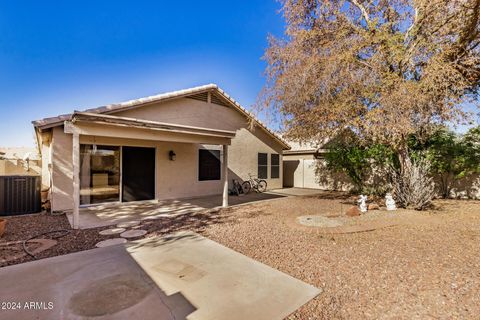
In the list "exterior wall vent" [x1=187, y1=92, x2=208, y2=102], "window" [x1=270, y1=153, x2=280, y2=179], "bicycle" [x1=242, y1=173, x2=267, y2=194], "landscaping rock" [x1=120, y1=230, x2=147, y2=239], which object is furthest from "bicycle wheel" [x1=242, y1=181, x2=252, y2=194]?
"landscaping rock" [x1=120, y1=230, x2=147, y2=239]

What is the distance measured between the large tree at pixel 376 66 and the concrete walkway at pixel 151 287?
5.69 m

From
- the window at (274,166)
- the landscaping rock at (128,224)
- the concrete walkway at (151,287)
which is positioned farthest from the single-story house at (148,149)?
the concrete walkway at (151,287)

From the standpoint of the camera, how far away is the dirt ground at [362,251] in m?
2.76

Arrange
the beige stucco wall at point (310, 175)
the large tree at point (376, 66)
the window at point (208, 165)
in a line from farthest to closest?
the beige stucco wall at point (310, 175), the window at point (208, 165), the large tree at point (376, 66)

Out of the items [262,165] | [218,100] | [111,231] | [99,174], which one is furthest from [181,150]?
[262,165]

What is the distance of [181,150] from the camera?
34.3ft

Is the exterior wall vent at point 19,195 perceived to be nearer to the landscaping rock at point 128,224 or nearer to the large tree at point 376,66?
the landscaping rock at point 128,224

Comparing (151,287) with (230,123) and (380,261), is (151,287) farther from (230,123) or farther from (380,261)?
(230,123)

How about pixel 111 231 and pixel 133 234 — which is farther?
pixel 111 231

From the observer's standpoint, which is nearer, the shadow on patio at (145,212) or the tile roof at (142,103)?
the shadow on patio at (145,212)

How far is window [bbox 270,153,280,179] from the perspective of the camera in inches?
576

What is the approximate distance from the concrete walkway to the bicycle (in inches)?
329

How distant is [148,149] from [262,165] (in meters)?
6.89

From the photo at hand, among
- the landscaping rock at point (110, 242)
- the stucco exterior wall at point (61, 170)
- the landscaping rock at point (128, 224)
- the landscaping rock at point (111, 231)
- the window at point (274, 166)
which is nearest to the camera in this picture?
the landscaping rock at point (110, 242)
